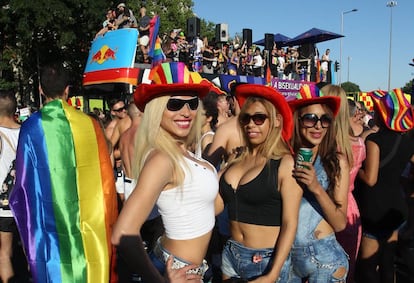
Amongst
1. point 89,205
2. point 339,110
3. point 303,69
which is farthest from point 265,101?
point 303,69

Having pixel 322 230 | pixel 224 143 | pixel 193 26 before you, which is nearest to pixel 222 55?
pixel 193 26

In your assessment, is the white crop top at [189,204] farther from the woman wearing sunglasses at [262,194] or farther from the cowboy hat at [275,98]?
the cowboy hat at [275,98]

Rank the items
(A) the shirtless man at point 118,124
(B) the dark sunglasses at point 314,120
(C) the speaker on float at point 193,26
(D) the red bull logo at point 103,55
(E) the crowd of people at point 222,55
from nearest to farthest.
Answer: (B) the dark sunglasses at point 314,120 → (A) the shirtless man at point 118,124 → (D) the red bull logo at point 103,55 → (E) the crowd of people at point 222,55 → (C) the speaker on float at point 193,26

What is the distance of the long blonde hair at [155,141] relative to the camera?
79.0 inches

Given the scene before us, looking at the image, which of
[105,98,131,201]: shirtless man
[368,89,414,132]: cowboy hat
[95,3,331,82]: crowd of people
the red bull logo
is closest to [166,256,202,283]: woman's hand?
[368,89,414,132]: cowboy hat

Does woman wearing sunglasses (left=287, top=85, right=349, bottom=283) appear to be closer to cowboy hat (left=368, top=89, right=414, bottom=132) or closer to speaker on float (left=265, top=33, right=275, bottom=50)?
cowboy hat (left=368, top=89, right=414, bottom=132)

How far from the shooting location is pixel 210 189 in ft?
7.04

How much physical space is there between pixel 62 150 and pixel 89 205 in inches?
16.0

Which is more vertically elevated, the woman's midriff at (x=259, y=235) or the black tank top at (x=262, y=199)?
the black tank top at (x=262, y=199)

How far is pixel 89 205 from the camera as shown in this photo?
2850 millimetres

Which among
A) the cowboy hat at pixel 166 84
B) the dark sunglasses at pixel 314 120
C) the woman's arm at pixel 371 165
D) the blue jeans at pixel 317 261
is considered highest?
the cowboy hat at pixel 166 84

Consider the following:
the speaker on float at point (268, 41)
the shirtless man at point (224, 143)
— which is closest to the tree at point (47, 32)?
the speaker on float at point (268, 41)

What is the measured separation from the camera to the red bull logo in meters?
10.7

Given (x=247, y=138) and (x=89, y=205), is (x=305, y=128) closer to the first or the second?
(x=247, y=138)
